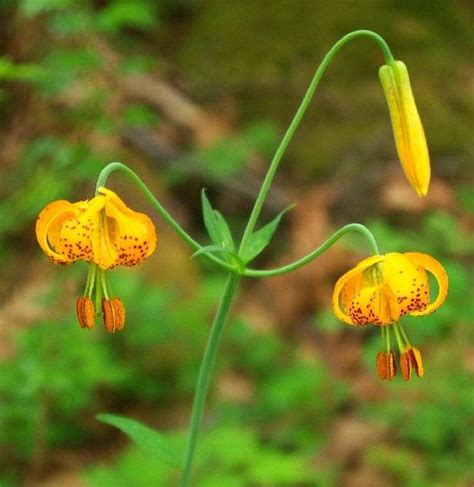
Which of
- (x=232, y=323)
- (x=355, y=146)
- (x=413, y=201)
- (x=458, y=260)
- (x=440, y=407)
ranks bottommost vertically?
(x=440, y=407)

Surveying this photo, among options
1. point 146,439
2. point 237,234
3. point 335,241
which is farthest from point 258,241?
point 237,234

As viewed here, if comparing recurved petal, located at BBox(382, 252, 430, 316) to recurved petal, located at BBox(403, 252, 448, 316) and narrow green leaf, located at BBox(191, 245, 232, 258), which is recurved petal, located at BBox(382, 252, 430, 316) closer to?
recurved petal, located at BBox(403, 252, 448, 316)

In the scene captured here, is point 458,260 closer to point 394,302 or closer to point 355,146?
point 355,146

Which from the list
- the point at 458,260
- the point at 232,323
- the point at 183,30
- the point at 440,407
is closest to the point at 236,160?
the point at 232,323

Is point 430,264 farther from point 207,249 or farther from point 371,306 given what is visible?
point 207,249

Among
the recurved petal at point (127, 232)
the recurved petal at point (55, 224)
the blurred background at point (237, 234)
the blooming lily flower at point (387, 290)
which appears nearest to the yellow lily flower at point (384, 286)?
the blooming lily flower at point (387, 290)

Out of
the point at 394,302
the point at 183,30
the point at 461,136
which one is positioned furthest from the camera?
the point at 183,30

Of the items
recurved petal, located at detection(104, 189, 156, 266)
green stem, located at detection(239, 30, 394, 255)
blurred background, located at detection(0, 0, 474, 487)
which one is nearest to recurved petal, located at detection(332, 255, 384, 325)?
green stem, located at detection(239, 30, 394, 255)
